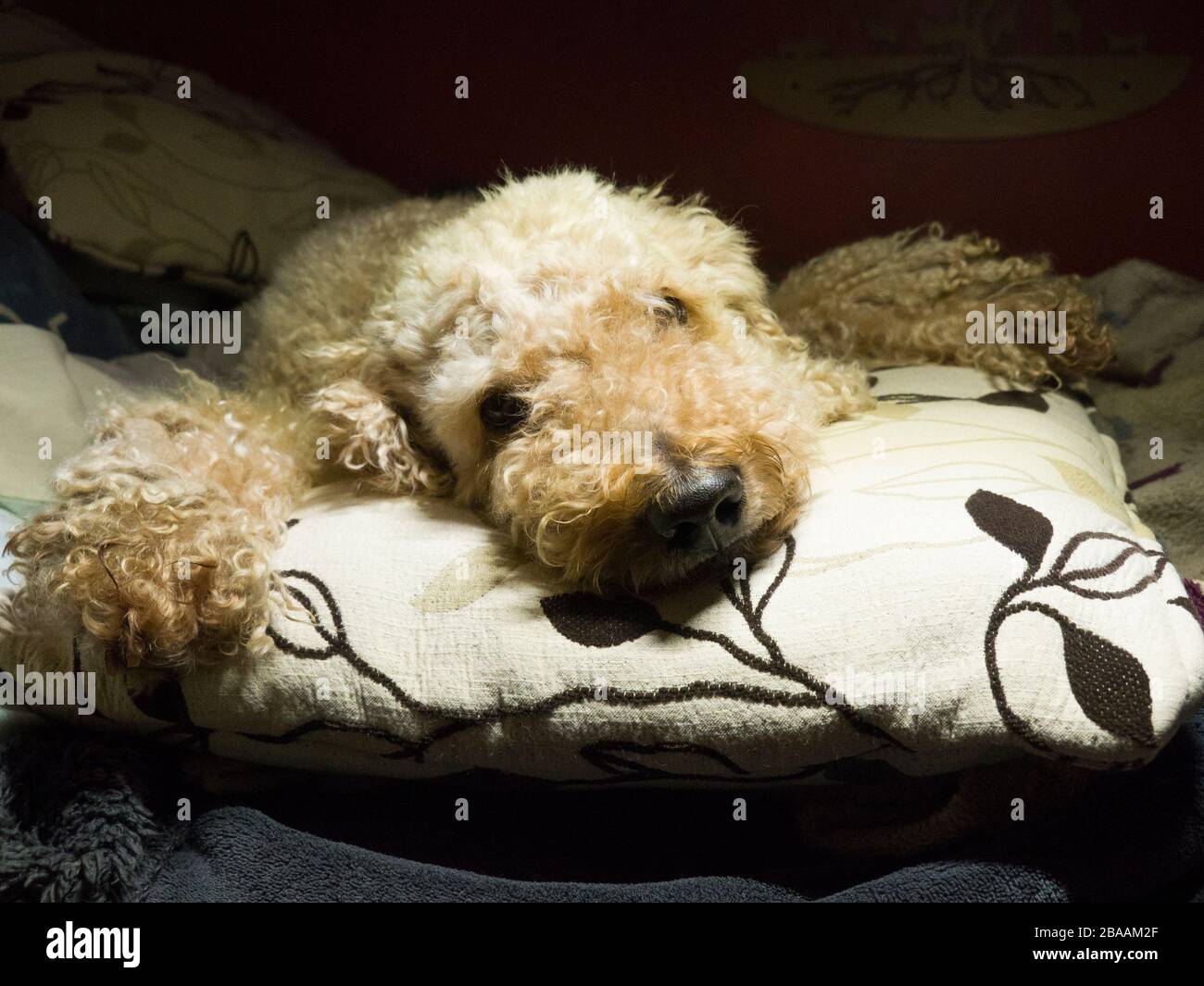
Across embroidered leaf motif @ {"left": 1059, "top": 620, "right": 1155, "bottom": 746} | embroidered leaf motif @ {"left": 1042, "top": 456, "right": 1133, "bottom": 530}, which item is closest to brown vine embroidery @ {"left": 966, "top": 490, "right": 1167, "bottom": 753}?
embroidered leaf motif @ {"left": 1059, "top": 620, "right": 1155, "bottom": 746}

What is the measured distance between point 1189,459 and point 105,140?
6.71 ft

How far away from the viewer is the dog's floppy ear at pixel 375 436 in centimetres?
145

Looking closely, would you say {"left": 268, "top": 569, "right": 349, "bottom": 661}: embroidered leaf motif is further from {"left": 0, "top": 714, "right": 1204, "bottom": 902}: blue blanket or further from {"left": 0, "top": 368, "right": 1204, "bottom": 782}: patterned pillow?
{"left": 0, "top": 714, "right": 1204, "bottom": 902}: blue blanket

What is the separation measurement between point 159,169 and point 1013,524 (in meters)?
1.78

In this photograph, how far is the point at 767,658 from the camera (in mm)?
1038

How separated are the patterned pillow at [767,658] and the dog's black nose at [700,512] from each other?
58 millimetres

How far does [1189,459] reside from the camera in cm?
158

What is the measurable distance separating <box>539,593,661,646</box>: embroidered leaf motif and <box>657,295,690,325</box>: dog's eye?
1.50 feet

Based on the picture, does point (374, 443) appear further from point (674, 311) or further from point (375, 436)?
point (674, 311)

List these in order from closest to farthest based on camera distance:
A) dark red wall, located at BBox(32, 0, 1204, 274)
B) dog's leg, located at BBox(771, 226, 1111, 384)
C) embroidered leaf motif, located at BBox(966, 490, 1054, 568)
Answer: embroidered leaf motif, located at BBox(966, 490, 1054, 568) < dog's leg, located at BBox(771, 226, 1111, 384) < dark red wall, located at BBox(32, 0, 1204, 274)

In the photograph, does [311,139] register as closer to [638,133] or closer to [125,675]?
[638,133]

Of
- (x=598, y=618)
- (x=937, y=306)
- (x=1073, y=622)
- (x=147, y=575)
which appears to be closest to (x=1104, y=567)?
(x=1073, y=622)

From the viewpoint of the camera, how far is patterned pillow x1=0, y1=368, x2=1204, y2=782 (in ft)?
3.26
